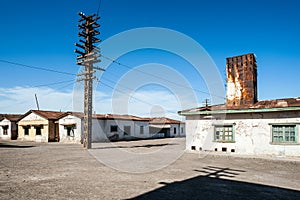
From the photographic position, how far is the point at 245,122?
48.5 ft

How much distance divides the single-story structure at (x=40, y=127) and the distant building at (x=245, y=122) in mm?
20276

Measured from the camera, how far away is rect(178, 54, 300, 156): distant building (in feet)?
43.7

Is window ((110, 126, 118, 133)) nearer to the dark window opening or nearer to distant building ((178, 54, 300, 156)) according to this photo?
the dark window opening

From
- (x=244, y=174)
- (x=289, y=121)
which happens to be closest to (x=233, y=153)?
(x=289, y=121)

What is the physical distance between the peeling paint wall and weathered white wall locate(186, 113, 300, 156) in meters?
1.52

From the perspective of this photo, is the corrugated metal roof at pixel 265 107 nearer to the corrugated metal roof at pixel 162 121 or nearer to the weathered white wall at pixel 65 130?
the weathered white wall at pixel 65 130

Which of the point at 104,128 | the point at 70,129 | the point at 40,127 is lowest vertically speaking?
the point at 104,128

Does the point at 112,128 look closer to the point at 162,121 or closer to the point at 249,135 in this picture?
the point at 162,121

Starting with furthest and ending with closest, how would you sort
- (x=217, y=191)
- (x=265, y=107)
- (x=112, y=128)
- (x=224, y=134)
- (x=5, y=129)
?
(x=5, y=129), (x=112, y=128), (x=224, y=134), (x=265, y=107), (x=217, y=191)

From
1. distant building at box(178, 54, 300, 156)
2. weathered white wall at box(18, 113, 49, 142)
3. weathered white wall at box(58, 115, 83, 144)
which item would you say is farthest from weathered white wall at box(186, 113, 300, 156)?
Result: weathered white wall at box(18, 113, 49, 142)

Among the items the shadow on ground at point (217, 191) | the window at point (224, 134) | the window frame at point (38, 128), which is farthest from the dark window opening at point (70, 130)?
the shadow on ground at point (217, 191)

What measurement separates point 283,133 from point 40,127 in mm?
28948

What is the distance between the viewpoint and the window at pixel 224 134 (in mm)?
15500

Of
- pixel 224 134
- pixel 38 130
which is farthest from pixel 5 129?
pixel 224 134
